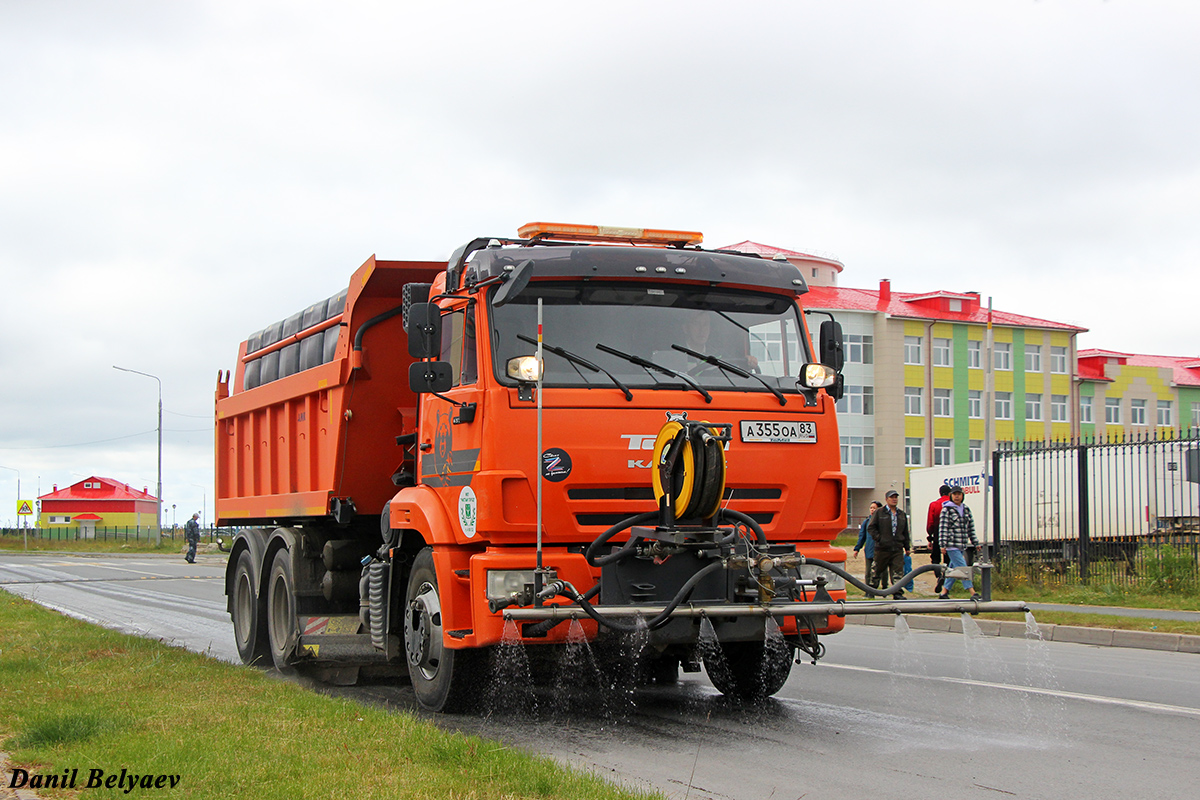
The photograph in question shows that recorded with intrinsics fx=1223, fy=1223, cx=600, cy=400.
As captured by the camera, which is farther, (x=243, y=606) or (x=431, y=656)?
(x=243, y=606)

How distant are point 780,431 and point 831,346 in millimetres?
993

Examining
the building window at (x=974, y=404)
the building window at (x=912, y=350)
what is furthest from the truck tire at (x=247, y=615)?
the building window at (x=974, y=404)

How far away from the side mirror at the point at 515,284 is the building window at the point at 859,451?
192ft

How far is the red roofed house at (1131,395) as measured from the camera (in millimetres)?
73688

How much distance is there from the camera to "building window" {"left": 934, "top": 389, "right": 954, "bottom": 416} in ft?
218

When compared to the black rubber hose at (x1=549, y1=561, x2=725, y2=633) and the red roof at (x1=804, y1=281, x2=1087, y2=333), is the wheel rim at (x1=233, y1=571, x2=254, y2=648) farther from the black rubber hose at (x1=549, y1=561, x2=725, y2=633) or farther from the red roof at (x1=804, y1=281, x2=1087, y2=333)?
the red roof at (x1=804, y1=281, x2=1087, y2=333)

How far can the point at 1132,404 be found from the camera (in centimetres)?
7619

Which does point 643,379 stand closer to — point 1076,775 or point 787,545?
point 787,545

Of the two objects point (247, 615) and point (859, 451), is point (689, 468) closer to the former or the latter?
point (247, 615)

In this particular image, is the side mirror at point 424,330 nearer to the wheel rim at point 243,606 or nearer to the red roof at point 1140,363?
the wheel rim at point 243,606

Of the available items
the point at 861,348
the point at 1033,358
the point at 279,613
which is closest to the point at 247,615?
the point at 279,613

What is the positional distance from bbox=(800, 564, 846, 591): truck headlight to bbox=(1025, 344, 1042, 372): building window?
215 feet

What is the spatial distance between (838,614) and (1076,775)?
1.48m

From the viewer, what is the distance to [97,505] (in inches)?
4641
